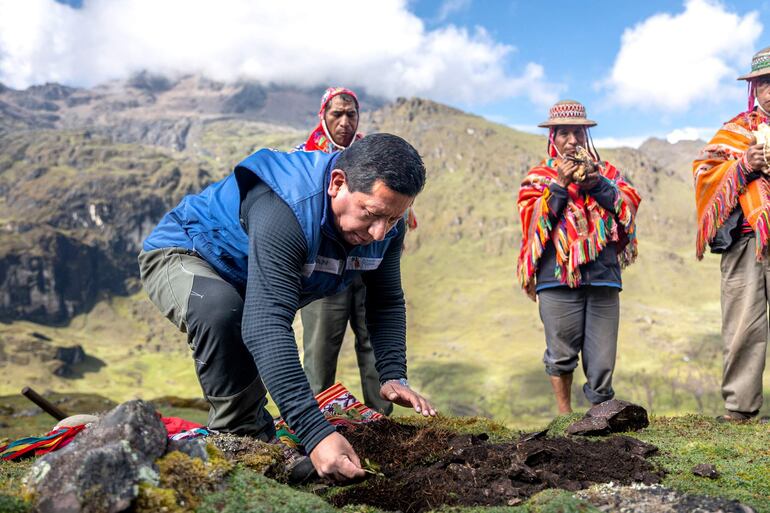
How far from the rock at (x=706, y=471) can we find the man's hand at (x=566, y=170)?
3961 mm

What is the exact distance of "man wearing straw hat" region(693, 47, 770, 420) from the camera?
771 centimetres

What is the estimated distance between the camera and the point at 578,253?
812cm

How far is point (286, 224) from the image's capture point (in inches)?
166

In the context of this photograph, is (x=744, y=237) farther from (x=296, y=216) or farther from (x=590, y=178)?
(x=296, y=216)

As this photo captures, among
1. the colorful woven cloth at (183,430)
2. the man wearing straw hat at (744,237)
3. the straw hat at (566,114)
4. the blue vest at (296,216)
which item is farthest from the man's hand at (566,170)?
the colorful woven cloth at (183,430)

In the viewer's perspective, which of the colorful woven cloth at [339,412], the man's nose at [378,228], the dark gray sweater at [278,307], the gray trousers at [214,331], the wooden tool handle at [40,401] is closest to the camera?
the dark gray sweater at [278,307]

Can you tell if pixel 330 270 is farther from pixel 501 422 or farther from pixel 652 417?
pixel 652 417

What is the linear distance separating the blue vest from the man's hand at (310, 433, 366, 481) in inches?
46.0

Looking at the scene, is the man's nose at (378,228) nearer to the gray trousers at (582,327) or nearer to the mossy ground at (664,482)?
the mossy ground at (664,482)

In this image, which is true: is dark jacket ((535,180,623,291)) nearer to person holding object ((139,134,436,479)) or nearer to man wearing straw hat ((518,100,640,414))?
man wearing straw hat ((518,100,640,414))

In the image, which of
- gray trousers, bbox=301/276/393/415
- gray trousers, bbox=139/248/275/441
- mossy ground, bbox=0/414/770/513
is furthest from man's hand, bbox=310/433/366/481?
gray trousers, bbox=301/276/393/415

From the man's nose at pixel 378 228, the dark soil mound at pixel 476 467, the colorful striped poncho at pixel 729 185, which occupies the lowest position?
the dark soil mound at pixel 476 467

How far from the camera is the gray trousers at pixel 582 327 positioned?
826cm

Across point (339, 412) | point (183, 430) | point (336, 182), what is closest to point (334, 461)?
point (336, 182)
